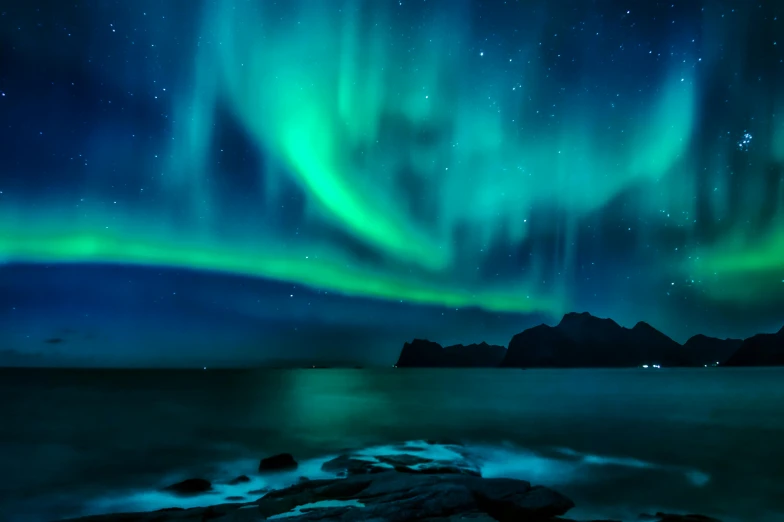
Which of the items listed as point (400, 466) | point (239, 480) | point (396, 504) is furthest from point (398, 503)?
point (239, 480)

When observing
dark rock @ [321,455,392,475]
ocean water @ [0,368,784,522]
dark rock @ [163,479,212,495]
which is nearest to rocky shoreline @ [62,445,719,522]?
ocean water @ [0,368,784,522]

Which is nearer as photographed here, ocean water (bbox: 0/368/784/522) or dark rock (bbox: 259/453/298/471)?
ocean water (bbox: 0/368/784/522)

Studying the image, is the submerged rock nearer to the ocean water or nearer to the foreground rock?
the ocean water

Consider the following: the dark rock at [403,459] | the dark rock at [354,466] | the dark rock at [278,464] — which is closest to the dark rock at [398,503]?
the dark rock at [354,466]

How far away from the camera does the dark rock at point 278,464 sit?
21.4 m

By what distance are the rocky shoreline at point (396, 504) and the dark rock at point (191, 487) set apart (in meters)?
2.47

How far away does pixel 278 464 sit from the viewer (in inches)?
862

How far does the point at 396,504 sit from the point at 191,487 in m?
9.79

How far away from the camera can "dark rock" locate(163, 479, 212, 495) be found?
17.7 metres

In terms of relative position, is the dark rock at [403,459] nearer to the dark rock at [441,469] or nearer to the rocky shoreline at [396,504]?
the dark rock at [441,469]

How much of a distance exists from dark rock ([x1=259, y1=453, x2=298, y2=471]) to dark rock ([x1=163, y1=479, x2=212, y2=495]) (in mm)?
3320

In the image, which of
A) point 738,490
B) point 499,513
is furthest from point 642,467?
point 499,513

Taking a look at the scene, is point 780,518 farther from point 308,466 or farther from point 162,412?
point 162,412

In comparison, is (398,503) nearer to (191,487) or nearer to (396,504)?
(396,504)
